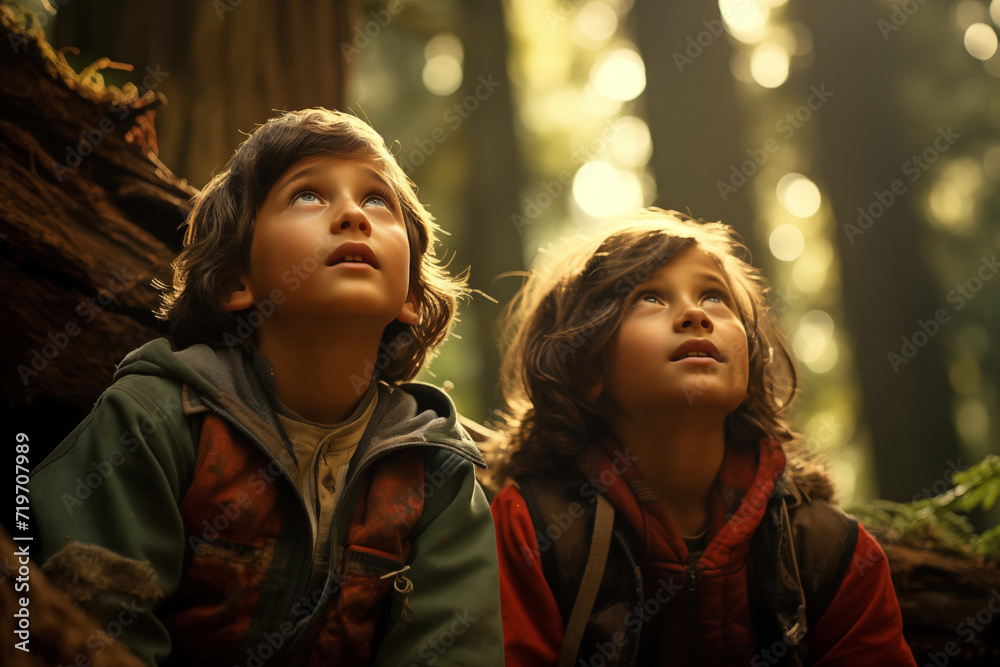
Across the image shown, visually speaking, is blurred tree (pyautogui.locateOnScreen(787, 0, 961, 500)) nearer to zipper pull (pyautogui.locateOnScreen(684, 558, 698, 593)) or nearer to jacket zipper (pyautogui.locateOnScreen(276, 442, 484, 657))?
zipper pull (pyautogui.locateOnScreen(684, 558, 698, 593))

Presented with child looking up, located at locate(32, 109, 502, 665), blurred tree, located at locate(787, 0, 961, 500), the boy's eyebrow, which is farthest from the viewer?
blurred tree, located at locate(787, 0, 961, 500)

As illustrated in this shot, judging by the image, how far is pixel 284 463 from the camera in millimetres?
1709

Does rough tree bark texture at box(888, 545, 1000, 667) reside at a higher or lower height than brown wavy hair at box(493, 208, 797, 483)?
lower

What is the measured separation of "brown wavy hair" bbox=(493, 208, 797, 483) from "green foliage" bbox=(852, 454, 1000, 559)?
0.84 metres

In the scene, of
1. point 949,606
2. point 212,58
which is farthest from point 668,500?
point 212,58

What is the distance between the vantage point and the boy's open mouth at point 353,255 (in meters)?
1.78

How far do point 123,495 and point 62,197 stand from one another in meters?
1.20

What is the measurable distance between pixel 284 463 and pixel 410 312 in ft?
2.13

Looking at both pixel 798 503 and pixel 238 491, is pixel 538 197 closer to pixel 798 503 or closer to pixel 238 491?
pixel 798 503

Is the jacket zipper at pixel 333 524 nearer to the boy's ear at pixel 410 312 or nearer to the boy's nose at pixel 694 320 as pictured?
the boy's ear at pixel 410 312

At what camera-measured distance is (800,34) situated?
21.5 feet

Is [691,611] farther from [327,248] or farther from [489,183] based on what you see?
[489,183]

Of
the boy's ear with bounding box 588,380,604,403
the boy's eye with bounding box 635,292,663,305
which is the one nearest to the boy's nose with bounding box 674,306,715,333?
the boy's eye with bounding box 635,292,663,305

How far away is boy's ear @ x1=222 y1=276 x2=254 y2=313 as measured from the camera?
1.92 metres
